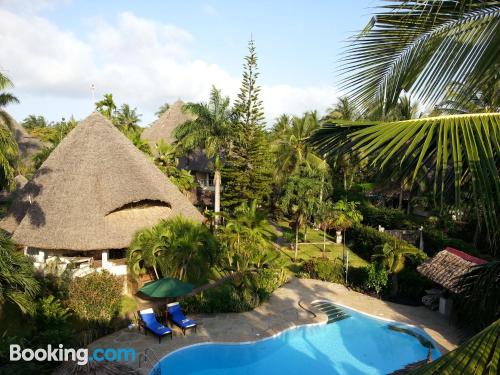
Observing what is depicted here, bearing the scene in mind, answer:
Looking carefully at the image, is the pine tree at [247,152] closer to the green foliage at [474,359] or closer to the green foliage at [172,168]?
the green foliage at [172,168]

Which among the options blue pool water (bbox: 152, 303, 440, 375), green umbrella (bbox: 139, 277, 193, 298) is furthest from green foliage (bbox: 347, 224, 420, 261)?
green umbrella (bbox: 139, 277, 193, 298)

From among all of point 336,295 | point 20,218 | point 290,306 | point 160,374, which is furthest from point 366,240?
point 20,218

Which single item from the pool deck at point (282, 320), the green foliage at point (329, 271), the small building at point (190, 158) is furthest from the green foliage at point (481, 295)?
the small building at point (190, 158)

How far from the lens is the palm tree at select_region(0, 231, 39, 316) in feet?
27.6

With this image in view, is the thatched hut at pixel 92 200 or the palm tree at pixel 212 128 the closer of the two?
the thatched hut at pixel 92 200

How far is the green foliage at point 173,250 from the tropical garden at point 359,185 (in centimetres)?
6

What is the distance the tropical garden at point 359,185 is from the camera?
2.01m

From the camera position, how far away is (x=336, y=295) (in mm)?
16031

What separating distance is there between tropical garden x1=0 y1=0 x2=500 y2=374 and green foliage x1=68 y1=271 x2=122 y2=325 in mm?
51

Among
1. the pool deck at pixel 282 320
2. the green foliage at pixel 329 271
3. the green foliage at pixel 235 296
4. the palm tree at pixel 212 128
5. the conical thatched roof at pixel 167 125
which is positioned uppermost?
the conical thatched roof at pixel 167 125

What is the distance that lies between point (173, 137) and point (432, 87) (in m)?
27.9

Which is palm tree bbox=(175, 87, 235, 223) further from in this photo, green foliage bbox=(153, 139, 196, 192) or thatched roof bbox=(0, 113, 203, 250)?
thatched roof bbox=(0, 113, 203, 250)

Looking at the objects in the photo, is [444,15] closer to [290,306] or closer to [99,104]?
[290,306]

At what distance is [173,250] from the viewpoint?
48.8 ft
